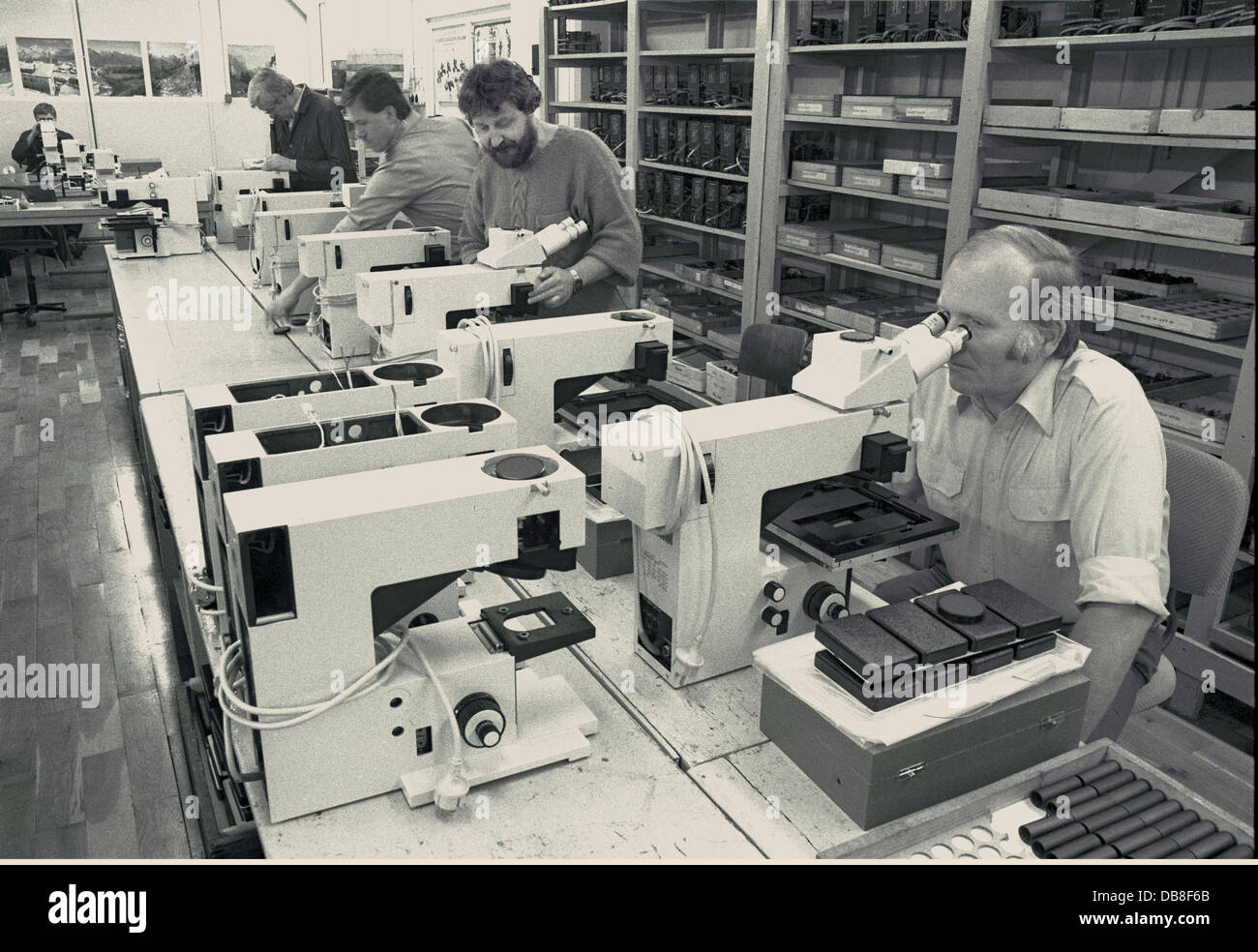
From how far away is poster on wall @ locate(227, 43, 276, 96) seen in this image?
28.5 ft

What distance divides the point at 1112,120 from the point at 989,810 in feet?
6.81

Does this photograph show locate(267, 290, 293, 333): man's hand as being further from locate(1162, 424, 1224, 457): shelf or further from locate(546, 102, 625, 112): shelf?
locate(1162, 424, 1224, 457): shelf

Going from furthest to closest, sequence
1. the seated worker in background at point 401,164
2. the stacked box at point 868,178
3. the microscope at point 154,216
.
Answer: the microscope at point 154,216 → the stacked box at point 868,178 → the seated worker in background at point 401,164

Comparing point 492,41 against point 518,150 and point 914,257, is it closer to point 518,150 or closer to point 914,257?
point 914,257

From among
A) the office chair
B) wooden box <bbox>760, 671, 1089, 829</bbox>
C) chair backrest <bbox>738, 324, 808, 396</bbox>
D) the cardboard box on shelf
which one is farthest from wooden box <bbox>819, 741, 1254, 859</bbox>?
the cardboard box on shelf

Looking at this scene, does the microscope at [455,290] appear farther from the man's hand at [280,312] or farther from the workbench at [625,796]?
the man's hand at [280,312]

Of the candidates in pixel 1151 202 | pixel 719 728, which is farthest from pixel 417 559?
pixel 1151 202

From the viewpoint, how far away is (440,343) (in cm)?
182

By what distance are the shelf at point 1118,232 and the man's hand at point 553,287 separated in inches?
52.3

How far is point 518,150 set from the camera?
2.60m

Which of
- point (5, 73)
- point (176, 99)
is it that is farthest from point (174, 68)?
point (5, 73)

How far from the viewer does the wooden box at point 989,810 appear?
105 centimetres

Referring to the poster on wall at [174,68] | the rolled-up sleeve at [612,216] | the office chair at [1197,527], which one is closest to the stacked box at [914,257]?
the rolled-up sleeve at [612,216]

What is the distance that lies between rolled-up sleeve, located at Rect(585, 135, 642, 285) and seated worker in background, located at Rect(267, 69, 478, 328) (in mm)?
603
